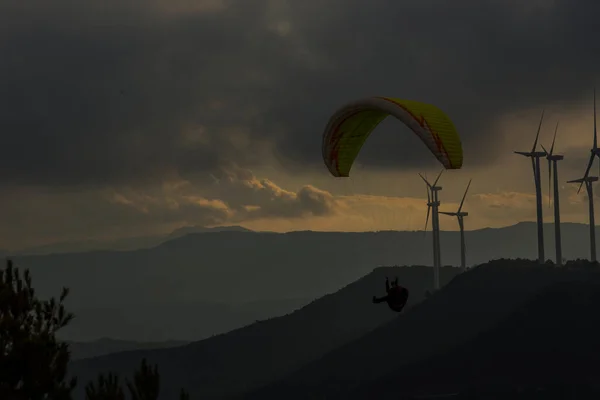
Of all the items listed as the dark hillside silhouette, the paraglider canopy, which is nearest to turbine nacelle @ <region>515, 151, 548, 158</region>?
the dark hillside silhouette

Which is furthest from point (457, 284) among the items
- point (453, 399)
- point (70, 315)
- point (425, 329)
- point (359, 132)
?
point (70, 315)

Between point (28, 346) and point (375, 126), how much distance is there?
31554 mm

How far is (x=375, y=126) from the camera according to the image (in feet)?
186

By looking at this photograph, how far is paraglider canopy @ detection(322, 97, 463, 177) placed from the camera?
46.3 meters

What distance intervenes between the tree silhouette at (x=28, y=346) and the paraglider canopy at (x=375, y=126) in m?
21.5

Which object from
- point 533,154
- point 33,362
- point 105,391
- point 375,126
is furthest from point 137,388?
point 533,154

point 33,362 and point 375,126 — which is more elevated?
point 375,126

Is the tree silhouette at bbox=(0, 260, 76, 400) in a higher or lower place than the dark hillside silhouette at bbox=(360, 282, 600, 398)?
higher

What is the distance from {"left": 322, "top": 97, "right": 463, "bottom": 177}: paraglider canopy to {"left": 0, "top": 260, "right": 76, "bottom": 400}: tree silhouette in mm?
21527

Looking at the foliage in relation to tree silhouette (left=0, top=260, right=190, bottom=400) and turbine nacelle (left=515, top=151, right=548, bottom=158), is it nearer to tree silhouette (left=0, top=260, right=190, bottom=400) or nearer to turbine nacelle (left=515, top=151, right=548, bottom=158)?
tree silhouette (left=0, top=260, right=190, bottom=400)

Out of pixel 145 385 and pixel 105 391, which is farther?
pixel 145 385

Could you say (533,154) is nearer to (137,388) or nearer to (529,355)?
(529,355)

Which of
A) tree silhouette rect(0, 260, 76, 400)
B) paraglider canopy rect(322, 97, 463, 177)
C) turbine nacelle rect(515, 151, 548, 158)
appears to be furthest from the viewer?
turbine nacelle rect(515, 151, 548, 158)

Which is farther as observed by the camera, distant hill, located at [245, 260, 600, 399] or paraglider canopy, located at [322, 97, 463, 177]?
distant hill, located at [245, 260, 600, 399]
